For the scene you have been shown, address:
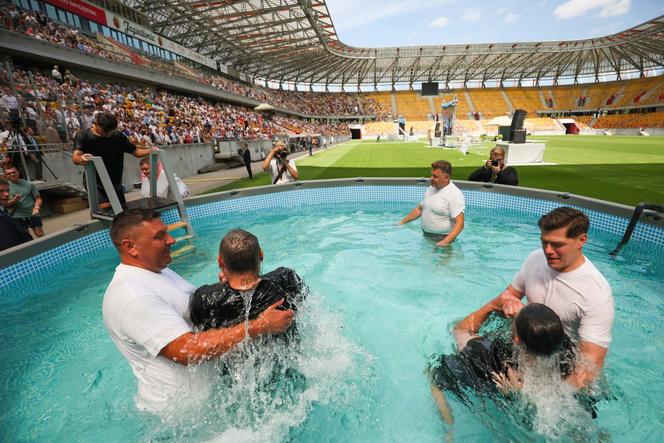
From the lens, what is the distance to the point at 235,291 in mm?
1799

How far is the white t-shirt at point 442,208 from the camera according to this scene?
4.72 metres

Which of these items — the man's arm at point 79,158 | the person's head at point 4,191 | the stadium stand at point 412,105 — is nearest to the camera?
the person's head at point 4,191

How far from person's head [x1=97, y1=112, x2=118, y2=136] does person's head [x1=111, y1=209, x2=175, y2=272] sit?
3774 millimetres

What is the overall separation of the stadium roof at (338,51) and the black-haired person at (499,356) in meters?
31.0

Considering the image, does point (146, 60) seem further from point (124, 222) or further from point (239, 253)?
point (239, 253)

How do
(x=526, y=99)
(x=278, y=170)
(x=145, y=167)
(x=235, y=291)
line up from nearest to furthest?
1. (x=235, y=291)
2. (x=145, y=167)
3. (x=278, y=170)
4. (x=526, y=99)

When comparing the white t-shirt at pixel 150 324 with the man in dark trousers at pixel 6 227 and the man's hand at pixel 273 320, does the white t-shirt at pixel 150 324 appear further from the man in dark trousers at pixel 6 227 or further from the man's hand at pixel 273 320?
the man in dark trousers at pixel 6 227

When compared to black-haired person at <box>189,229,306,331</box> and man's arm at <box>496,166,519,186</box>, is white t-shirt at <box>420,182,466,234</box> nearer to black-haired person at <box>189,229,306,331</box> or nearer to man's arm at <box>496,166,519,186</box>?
man's arm at <box>496,166,519,186</box>

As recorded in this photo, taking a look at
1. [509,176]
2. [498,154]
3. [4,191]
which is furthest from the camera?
[509,176]

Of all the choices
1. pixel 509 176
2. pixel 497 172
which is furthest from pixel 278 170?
pixel 509 176

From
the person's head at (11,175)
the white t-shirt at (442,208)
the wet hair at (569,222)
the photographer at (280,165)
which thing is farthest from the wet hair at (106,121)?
the wet hair at (569,222)

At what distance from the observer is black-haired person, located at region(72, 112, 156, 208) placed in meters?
4.69

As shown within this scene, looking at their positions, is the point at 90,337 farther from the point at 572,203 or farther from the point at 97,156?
the point at 572,203

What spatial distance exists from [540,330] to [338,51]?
50674 millimetres
